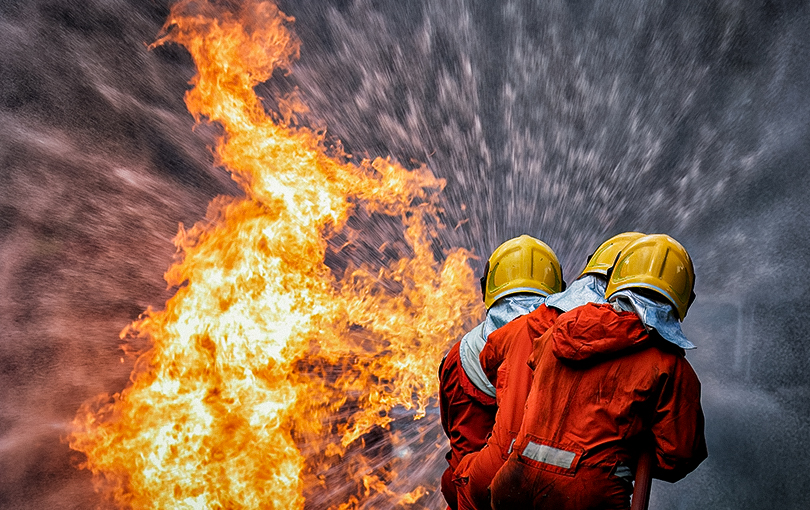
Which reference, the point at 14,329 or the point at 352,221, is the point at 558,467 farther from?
the point at 14,329

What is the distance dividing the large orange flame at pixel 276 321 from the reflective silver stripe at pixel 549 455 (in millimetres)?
2676


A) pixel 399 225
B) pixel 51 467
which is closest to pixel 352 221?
pixel 399 225

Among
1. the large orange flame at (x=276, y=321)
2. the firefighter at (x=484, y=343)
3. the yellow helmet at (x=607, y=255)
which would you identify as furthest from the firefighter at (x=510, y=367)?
the large orange flame at (x=276, y=321)

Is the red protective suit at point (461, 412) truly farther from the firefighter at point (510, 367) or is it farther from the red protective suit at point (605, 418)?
the red protective suit at point (605, 418)

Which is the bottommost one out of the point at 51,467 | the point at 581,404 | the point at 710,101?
the point at 51,467

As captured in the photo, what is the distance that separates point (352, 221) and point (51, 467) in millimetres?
4268

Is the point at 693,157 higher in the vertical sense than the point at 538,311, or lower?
higher

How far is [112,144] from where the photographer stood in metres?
6.21

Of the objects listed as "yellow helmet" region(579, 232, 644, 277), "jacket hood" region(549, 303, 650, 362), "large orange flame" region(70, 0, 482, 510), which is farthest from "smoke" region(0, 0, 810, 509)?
"jacket hood" region(549, 303, 650, 362)

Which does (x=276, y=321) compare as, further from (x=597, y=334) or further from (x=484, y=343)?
(x=597, y=334)

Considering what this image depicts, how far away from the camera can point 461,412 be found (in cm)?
300

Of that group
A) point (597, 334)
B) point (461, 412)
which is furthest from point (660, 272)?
point (461, 412)

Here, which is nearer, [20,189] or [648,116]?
[648,116]

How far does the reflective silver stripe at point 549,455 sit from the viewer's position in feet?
6.41
